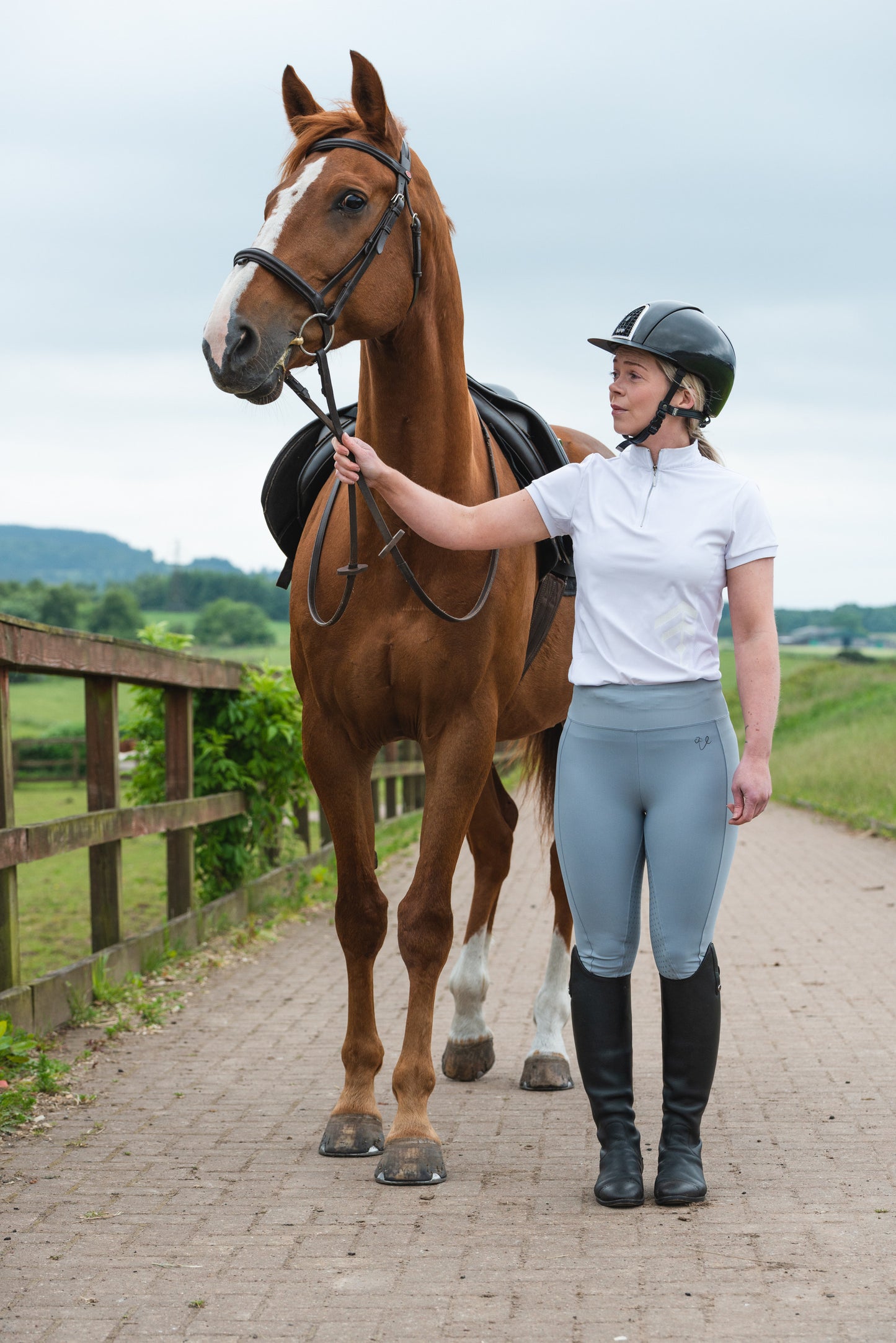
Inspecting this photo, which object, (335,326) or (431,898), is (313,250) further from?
(431,898)

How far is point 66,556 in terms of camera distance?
590 feet

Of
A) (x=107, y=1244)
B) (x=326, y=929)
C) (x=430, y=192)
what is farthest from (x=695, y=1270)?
(x=326, y=929)

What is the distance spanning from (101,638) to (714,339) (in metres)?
3.18

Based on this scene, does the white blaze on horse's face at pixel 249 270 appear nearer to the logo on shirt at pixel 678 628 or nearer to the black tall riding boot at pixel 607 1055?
the logo on shirt at pixel 678 628

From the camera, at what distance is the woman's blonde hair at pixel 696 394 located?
11.3 ft

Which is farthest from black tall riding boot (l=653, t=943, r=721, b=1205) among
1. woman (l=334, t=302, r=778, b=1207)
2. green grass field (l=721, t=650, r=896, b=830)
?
green grass field (l=721, t=650, r=896, b=830)

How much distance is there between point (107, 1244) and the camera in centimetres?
309

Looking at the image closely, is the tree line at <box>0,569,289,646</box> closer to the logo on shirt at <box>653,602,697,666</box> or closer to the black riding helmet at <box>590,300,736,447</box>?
the black riding helmet at <box>590,300,736,447</box>

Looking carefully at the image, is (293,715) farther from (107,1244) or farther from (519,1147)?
(107,1244)

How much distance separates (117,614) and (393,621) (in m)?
76.0

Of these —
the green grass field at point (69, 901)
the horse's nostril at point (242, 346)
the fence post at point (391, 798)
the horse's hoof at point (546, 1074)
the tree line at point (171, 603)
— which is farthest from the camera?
the tree line at point (171, 603)

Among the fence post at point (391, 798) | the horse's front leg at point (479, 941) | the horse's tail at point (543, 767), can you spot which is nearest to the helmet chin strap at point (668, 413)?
the horse's front leg at point (479, 941)

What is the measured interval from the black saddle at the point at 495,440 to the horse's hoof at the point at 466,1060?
167cm

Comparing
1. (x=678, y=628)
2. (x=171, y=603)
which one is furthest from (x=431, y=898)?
(x=171, y=603)
